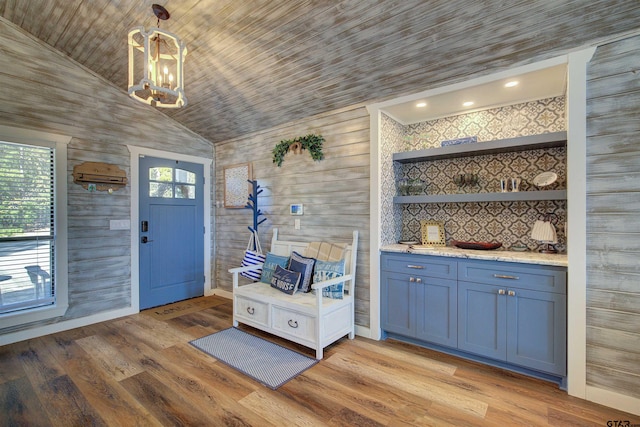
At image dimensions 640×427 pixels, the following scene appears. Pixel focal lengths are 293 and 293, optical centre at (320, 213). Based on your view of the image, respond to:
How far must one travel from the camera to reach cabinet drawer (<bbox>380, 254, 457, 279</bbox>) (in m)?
2.62

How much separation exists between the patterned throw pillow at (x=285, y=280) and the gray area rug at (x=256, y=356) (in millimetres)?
546

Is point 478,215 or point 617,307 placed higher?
point 478,215

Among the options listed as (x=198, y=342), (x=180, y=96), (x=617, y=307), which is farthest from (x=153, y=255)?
(x=617, y=307)

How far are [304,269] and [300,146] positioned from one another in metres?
1.53

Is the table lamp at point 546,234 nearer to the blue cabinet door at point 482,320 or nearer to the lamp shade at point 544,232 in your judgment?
the lamp shade at point 544,232

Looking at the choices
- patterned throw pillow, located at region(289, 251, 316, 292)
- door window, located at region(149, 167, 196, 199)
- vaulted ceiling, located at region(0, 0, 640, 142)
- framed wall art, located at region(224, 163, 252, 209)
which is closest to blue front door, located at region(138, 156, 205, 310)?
door window, located at region(149, 167, 196, 199)

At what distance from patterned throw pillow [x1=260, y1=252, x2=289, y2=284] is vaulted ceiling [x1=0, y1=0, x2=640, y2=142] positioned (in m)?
1.74

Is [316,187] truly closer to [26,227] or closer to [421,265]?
[421,265]

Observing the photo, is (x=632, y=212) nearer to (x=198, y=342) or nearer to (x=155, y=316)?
(x=198, y=342)

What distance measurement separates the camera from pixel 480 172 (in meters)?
2.98

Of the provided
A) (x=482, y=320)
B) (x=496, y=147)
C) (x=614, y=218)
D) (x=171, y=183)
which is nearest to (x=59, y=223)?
(x=171, y=183)

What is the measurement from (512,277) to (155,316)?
3.97 m

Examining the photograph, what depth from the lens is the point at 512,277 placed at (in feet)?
7.64

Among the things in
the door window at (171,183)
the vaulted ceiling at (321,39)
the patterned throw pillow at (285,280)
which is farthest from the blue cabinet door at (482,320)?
the door window at (171,183)
